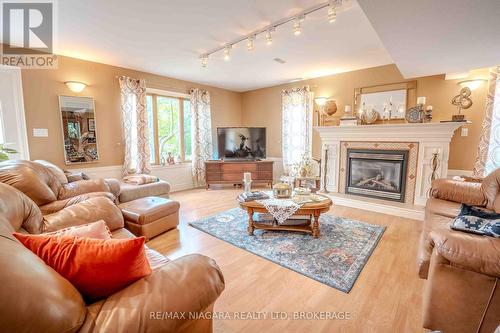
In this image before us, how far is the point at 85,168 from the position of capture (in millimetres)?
3801

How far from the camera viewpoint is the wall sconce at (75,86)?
3.48 meters

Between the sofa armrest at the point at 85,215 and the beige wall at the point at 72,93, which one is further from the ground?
the beige wall at the point at 72,93

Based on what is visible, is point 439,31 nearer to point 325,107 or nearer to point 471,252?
point 471,252

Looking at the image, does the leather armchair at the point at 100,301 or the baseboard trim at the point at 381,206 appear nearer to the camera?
the leather armchair at the point at 100,301

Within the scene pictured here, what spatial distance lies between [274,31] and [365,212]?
2926 millimetres

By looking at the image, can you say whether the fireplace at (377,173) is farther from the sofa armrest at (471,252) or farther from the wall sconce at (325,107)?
the sofa armrest at (471,252)

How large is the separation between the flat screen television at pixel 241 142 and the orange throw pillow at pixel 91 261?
4515 millimetres

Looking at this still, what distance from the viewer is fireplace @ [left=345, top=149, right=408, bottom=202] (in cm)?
368

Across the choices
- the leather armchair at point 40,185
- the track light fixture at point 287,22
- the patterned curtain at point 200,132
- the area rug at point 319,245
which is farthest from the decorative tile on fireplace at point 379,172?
the leather armchair at point 40,185

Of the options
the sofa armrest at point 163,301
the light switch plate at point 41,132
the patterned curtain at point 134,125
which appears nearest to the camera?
the sofa armrest at point 163,301

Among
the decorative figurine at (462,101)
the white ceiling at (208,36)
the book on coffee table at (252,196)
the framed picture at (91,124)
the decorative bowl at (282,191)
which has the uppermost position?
the white ceiling at (208,36)

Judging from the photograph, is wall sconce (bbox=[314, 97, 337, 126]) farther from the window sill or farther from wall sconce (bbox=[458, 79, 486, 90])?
the window sill

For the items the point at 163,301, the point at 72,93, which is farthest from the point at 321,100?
the point at 163,301

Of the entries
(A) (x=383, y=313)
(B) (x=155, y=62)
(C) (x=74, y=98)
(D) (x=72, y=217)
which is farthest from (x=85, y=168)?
(A) (x=383, y=313)
